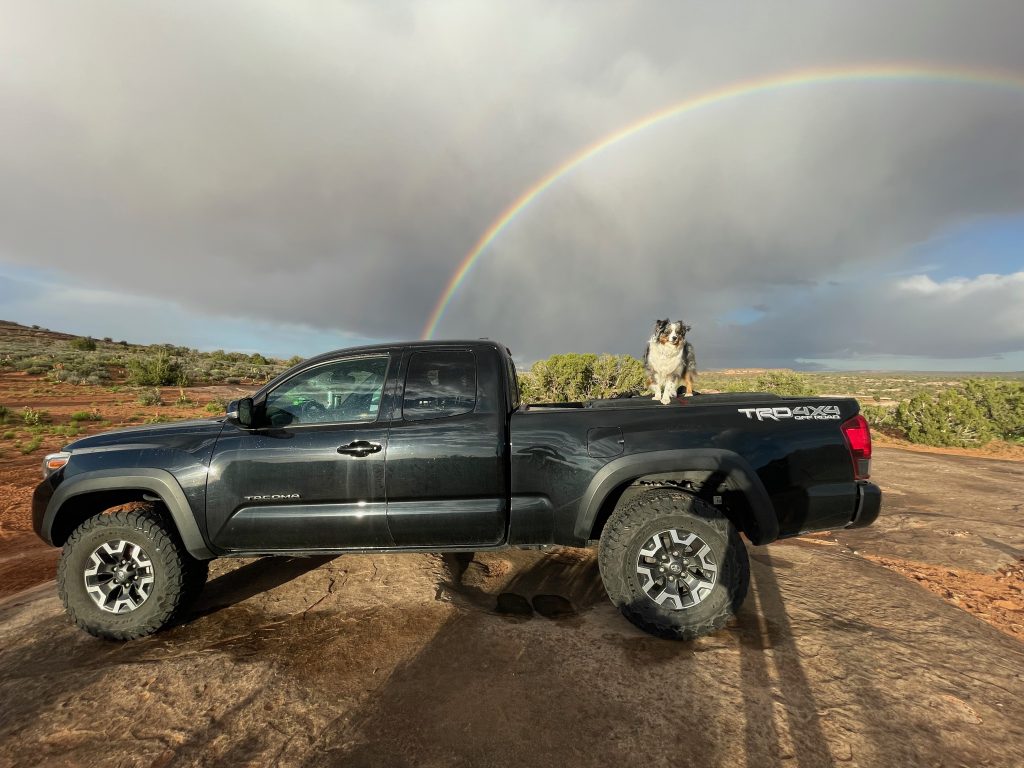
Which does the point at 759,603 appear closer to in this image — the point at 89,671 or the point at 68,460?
the point at 89,671

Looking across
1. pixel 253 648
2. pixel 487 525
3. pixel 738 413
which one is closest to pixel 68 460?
pixel 253 648

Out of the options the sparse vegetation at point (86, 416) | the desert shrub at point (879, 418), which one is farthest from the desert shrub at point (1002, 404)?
the sparse vegetation at point (86, 416)

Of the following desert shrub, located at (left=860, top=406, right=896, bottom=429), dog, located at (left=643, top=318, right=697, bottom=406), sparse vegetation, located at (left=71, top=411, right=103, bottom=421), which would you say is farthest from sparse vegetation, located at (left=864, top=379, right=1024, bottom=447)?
sparse vegetation, located at (left=71, top=411, right=103, bottom=421)

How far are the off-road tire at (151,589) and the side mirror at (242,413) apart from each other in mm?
863

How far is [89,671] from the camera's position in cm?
272

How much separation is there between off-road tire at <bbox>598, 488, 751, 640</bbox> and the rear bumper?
878 millimetres

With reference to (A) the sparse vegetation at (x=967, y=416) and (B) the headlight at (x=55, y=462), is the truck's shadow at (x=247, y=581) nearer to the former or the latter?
(B) the headlight at (x=55, y=462)

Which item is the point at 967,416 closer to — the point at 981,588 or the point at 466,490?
the point at 981,588

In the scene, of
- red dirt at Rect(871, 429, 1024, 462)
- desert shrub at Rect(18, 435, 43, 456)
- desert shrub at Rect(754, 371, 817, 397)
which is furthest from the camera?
desert shrub at Rect(754, 371, 817, 397)

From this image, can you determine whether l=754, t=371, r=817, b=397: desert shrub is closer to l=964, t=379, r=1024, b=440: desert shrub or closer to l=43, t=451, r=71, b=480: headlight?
l=964, t=379, r=1024, b=440: desert shrub

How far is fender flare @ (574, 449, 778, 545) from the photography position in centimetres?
299

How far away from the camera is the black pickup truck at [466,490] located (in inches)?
118

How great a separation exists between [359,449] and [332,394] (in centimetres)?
57

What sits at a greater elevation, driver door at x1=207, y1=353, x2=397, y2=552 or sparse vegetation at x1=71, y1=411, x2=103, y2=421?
driver door at x1=207, y1=353, x2=397, y2=552
